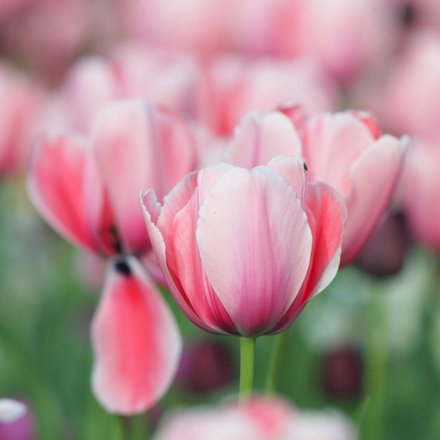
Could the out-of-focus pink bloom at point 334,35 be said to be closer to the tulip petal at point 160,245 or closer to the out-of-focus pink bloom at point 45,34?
the out-of-focus pink bloom at point 45,34

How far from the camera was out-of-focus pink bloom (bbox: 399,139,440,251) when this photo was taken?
0.91m

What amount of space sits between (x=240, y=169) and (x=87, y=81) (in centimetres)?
32

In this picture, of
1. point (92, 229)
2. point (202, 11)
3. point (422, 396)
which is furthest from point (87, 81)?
point (202, 11)

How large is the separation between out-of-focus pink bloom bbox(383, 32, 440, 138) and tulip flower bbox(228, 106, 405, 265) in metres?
0.44

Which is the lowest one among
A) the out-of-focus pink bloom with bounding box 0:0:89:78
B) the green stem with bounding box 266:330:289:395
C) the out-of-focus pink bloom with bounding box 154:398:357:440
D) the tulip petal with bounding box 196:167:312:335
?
the out-of-focus pink bloom with bounding box 154:398:357:440

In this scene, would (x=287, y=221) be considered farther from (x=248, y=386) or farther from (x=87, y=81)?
(x=87, y=81)

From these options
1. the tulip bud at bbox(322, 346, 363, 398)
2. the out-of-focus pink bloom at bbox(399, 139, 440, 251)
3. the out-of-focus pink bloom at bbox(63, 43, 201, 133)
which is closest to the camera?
the out-of-focus pink bloom at bbox(63, 43, 201, 133)

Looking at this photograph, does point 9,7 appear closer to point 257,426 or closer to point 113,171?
point 113,171

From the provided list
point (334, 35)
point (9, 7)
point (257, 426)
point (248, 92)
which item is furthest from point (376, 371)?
point (9, 7)

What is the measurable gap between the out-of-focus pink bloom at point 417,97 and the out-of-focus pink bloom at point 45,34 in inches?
27.3

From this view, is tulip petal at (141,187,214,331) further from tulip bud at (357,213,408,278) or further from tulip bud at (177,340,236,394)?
tulip bud at (177,340,236,394)

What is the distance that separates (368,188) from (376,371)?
0.37 m

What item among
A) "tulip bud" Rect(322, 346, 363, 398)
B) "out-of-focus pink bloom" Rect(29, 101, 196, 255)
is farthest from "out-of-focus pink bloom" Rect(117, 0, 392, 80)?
"out-of-focus pink bloom" Rect(29, 101, 196, 255)

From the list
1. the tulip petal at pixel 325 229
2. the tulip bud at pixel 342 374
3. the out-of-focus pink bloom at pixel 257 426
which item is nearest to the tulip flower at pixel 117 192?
the tulip petal at pixel 325 229
